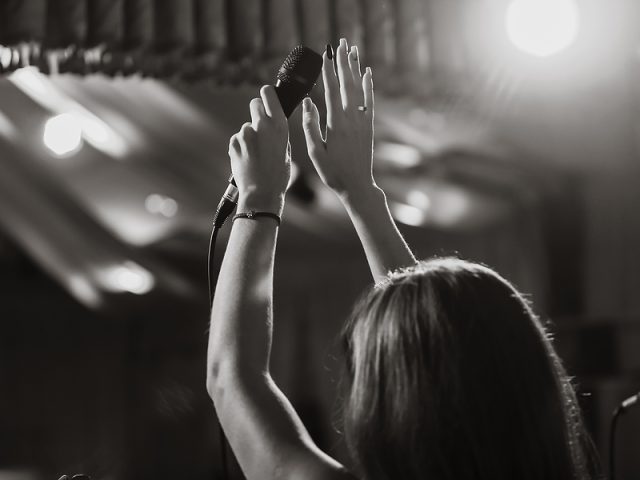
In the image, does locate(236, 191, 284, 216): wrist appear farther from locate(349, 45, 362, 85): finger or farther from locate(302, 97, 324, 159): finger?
locate(349, 45, 362, 85): finger

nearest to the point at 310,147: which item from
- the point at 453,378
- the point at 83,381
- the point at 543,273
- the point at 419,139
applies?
the point at 453,378

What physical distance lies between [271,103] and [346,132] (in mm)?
169

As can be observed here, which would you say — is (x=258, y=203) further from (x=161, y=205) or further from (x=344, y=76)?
(x=161, y=205)

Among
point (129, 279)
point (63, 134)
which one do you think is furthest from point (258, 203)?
point (129, 279)

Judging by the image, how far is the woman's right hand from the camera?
2.96 ft

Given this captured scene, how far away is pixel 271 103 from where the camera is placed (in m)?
0.76

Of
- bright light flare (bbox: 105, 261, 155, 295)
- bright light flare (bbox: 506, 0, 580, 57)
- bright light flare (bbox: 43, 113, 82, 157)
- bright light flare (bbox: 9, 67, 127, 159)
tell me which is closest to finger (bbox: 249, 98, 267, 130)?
bright light flare (bbox: 506, 0, 580, 57)

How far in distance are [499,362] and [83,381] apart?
443 centimetres

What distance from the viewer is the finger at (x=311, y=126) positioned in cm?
86

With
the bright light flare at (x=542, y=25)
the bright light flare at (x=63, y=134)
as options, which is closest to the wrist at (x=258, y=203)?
the bright light flare at (x=542, y=25)

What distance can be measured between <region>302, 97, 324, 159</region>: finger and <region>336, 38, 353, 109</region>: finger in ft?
0.18

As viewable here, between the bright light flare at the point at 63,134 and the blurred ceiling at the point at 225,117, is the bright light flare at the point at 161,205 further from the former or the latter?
the bright light flare at the point at 63,134

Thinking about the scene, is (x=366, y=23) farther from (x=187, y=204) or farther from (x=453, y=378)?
(x=187, y=204)

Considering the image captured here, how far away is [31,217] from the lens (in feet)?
13.9
